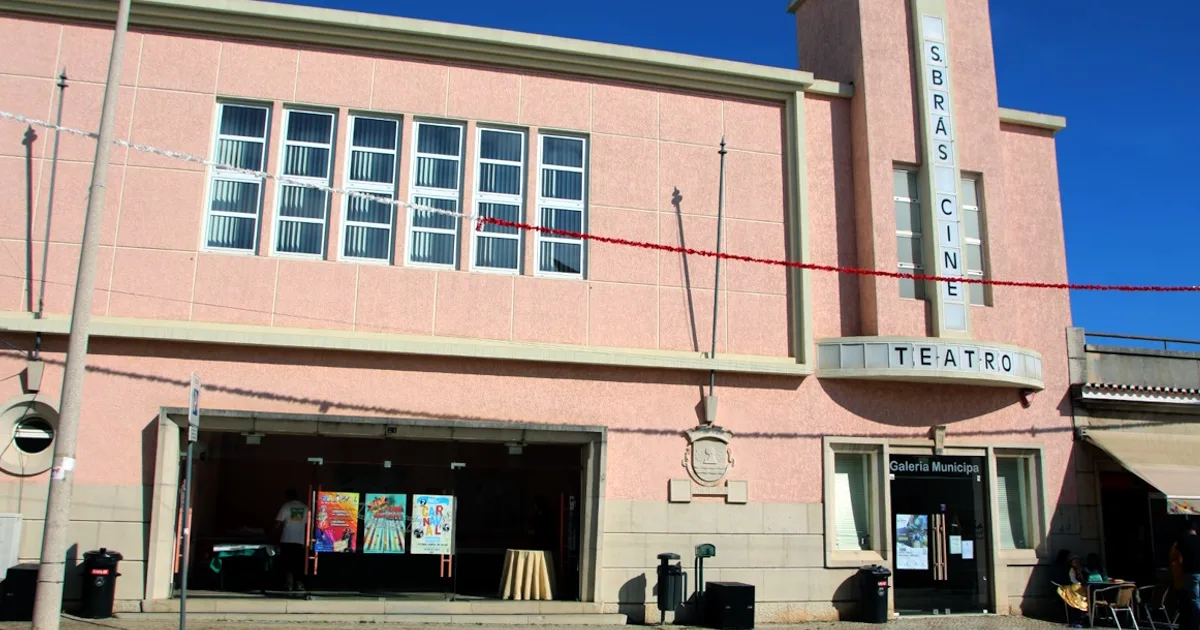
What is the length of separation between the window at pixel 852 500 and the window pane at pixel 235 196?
9953mm

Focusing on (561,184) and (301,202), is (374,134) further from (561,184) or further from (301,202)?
(561,184)

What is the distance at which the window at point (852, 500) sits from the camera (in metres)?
16.2

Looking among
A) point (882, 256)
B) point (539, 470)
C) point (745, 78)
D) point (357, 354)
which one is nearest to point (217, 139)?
point (357, 354)

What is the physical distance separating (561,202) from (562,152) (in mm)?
832

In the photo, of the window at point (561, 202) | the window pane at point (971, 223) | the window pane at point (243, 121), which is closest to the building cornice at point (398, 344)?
the window at point (561, 202)

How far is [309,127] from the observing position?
1527cm

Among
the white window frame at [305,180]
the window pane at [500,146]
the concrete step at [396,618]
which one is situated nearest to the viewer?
the concrete step at [396,618]

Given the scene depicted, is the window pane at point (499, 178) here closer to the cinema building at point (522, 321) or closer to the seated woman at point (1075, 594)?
the cinema building at point (522, 321)

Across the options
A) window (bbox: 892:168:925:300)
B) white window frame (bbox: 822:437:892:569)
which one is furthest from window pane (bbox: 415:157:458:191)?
window (bbox: 892:168:925:300)

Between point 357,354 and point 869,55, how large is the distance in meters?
9.94

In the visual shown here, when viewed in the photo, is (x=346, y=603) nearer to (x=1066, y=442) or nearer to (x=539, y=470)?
(x=539, y=470)

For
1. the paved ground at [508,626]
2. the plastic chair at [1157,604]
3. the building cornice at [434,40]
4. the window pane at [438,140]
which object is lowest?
the paved ground at [508,626]

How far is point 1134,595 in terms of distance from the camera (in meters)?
16.5

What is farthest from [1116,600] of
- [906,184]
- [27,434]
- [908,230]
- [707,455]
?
[27,434]
